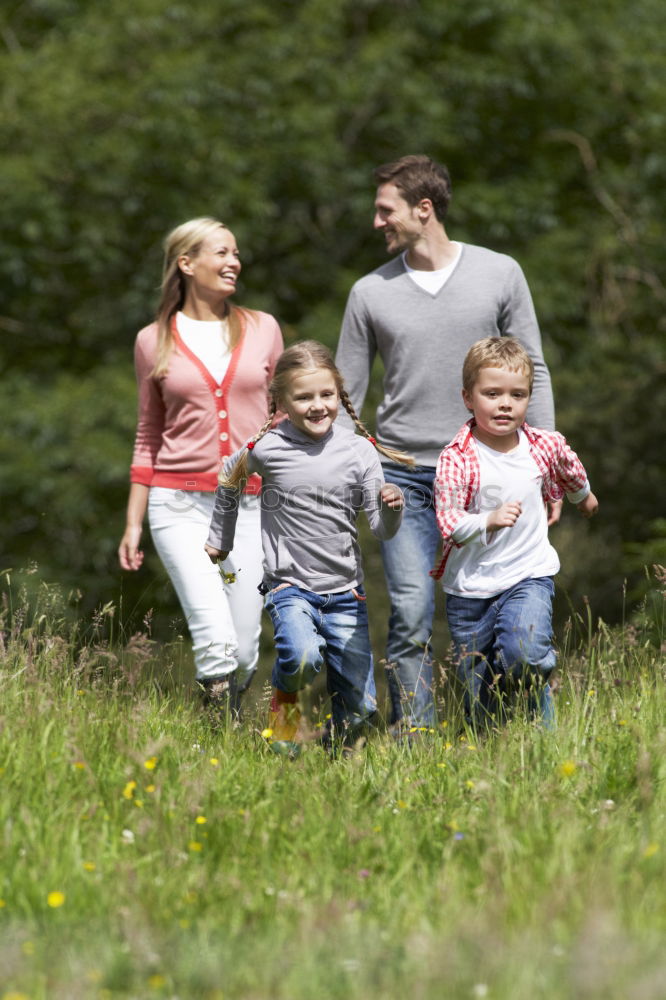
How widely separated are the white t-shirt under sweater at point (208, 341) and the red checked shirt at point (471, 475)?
1.05 m

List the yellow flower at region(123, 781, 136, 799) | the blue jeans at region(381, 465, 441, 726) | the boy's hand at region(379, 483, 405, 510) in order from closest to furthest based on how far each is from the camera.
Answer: the yellow flower at region(123, 781, 136, 799)
the boy's hand at region(379, 483, 405, 510)
the blue jeans at region(381, 465, 441, 726)

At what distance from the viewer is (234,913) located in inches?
112

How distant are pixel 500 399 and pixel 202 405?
4.01 ft

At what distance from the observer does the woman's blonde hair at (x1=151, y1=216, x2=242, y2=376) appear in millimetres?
5055

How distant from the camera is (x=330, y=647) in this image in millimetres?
4430

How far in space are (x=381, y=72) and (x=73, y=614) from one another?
447 inches

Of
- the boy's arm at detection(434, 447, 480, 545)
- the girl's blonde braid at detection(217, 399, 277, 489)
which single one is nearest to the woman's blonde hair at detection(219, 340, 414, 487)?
the girl's blonde braid at detection(217, 399, 277, 489)

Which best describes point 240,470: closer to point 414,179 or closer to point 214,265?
point 214,265

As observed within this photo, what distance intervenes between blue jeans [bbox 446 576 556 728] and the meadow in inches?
4.5

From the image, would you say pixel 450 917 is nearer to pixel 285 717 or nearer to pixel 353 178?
pixel 285 717

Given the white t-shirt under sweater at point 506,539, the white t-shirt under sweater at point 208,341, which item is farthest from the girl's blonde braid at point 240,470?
the white t-shirt under sweater at point 506,539

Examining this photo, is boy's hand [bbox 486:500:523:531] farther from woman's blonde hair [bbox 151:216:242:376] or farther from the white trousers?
woman's blonde hair [bbox 151:216:242:376]

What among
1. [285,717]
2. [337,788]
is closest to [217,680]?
[285,717]

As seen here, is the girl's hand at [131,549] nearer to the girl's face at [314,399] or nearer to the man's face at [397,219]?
the girl's face at [314,399]
